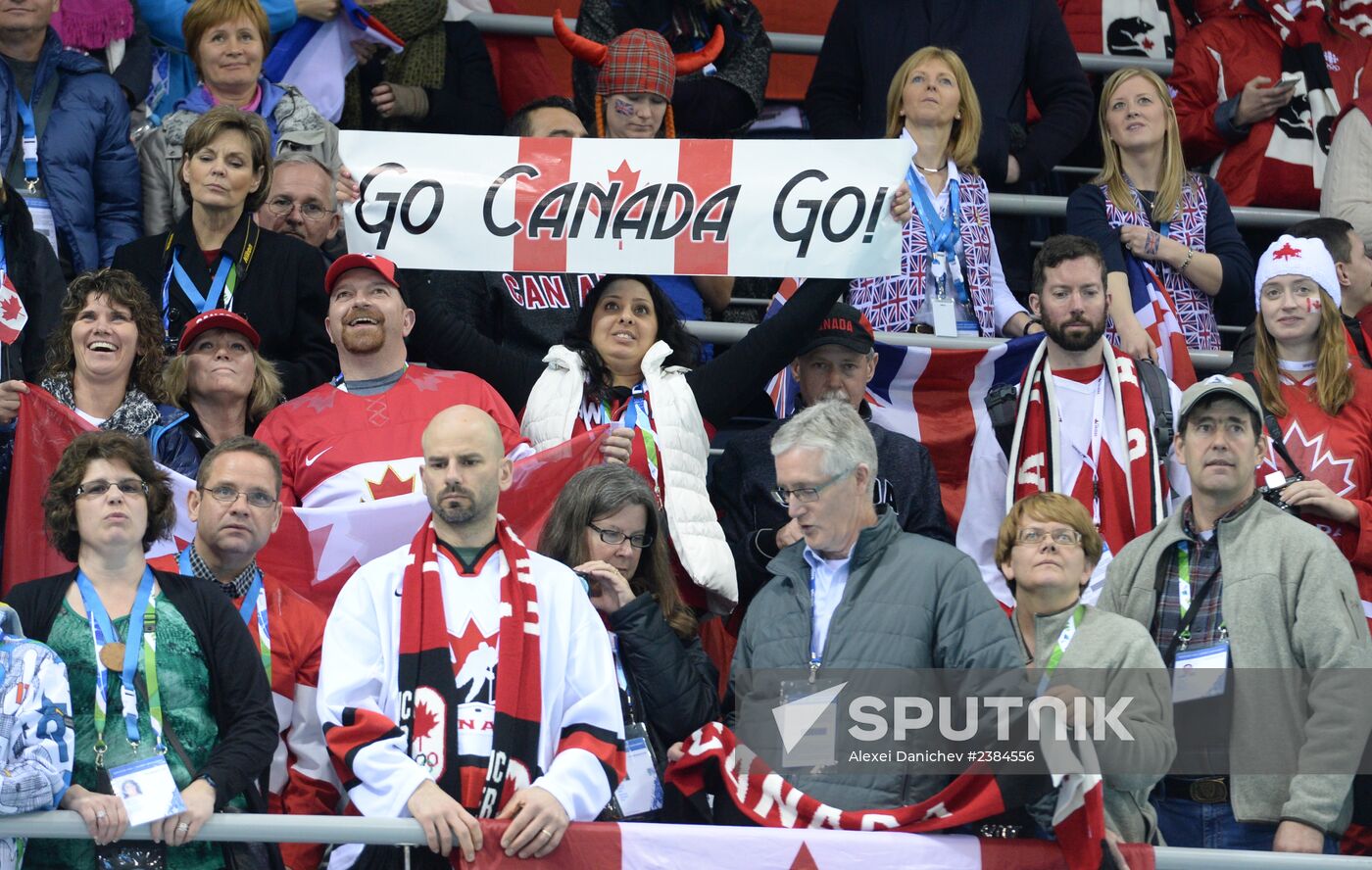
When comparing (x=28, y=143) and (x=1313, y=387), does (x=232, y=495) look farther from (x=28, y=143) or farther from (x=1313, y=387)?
(x=1313, y=387)

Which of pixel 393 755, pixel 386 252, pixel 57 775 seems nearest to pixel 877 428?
pixel 386 252

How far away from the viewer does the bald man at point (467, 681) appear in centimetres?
469

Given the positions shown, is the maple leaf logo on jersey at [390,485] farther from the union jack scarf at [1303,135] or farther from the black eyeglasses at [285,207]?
the union jack scarf at [1303,135]

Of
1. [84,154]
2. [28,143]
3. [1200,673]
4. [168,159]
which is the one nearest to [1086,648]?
[1200,673]

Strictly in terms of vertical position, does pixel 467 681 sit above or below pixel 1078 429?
below

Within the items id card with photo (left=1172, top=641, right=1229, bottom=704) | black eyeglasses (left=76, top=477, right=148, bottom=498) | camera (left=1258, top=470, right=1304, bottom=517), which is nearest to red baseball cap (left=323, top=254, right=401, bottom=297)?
black eyeglasses (left=76, top=477, right=148, bottom=498)

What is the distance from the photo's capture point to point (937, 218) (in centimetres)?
741

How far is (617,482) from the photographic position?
5.67 meters

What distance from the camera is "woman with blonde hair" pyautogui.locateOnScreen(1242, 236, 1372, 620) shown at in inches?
249

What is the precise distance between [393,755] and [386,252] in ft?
7.69

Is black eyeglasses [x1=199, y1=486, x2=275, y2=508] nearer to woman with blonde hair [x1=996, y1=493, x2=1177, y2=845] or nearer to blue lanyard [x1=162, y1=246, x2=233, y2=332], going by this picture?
blue lanyard [x1=162, y1=246, x2=233, y2=332]

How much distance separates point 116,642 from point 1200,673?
2717 millimetres

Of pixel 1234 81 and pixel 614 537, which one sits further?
pixel 1234 81

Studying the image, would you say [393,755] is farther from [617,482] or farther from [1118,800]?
[1118,800]
